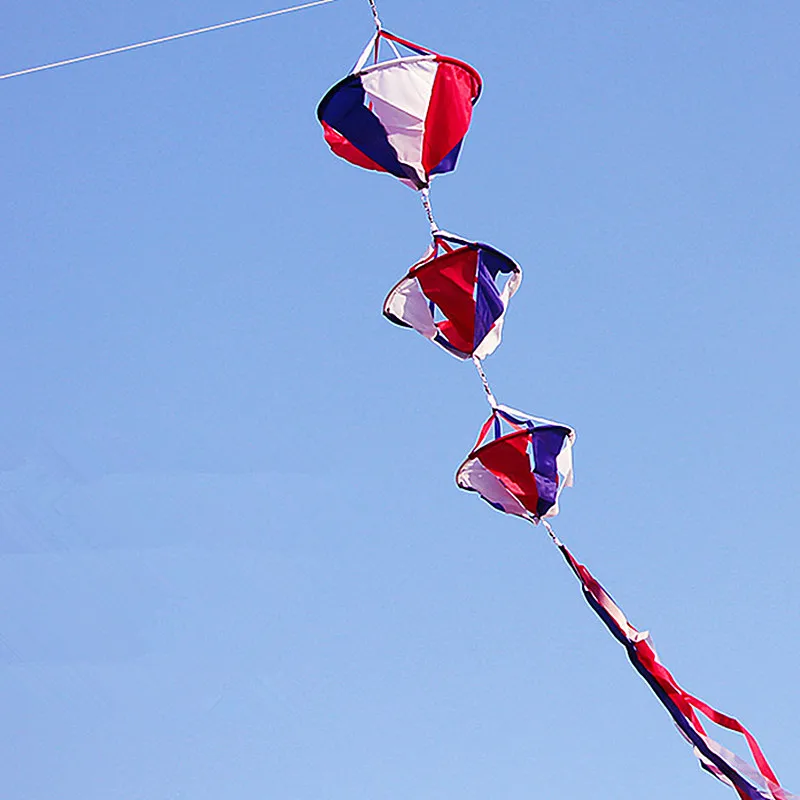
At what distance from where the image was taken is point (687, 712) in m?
5.43

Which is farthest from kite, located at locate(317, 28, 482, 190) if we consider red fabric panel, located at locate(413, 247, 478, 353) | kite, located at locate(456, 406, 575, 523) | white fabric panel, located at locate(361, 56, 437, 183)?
kite, located at locate(456, 406, 575, 523)

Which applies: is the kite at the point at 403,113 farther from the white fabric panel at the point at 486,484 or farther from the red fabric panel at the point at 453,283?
the white fabric panel at the point at 486,484

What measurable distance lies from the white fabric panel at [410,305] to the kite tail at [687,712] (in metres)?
1.26

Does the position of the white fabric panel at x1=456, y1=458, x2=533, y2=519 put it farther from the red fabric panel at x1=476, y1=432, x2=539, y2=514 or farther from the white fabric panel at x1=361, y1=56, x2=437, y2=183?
the white fabric panel at x1=361, y1=56, x2=437, y2=183

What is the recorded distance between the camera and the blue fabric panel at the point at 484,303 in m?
5.62

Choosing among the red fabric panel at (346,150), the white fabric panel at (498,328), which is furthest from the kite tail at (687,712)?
the red fabric panel at (346,150)

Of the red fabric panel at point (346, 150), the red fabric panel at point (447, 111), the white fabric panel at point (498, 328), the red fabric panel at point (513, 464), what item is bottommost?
the red fabric panel at point (513, 464)

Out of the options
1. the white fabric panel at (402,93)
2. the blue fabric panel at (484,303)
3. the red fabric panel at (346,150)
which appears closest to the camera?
the white fabric panel at (402,93)

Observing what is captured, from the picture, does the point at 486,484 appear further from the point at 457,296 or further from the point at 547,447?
the point at 457,296

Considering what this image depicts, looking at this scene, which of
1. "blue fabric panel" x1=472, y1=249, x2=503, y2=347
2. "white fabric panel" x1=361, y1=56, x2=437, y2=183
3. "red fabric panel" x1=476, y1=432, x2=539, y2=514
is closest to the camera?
"white fabric panel" x1=361, y1=56, x2=437, y2=183

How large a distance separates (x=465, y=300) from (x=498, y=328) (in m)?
0.24

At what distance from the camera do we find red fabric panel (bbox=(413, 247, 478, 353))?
5578mm

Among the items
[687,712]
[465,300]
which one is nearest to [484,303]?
[465,300]

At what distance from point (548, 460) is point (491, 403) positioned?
1.19 ft
